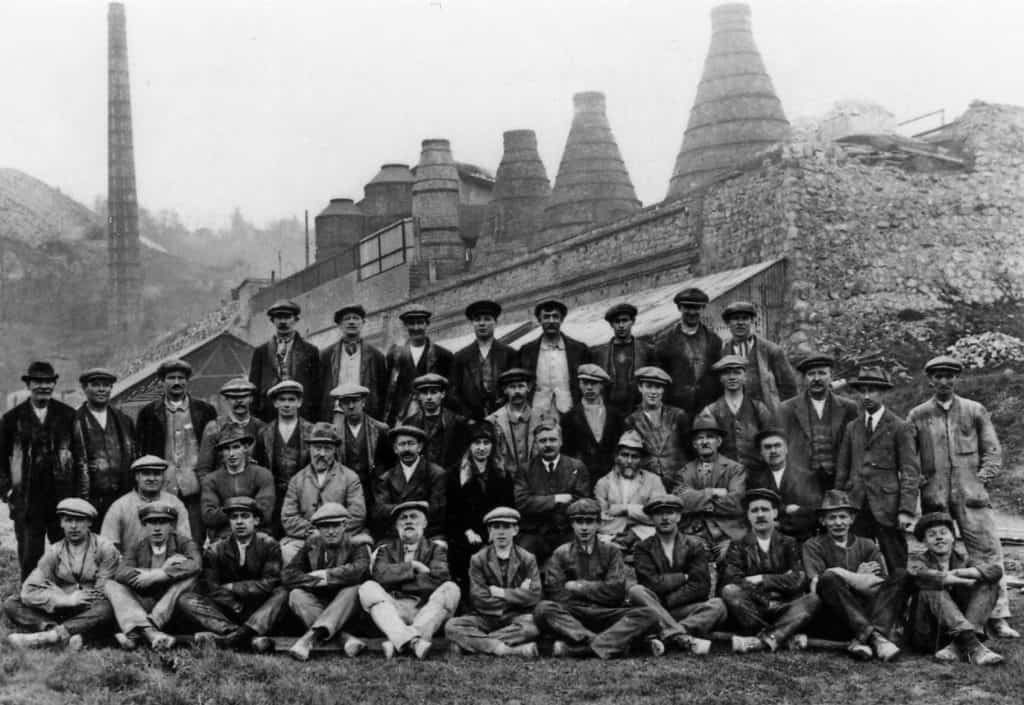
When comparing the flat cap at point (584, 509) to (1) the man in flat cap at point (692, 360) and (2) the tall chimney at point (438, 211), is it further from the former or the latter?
(2) the tall chimney at point (438, 211)

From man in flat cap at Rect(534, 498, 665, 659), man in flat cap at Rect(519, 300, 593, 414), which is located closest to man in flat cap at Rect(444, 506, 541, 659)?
man in flat cap at Rect(534, 498, 665, 659)

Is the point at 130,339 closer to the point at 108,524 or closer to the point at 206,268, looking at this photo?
the point at 206,268

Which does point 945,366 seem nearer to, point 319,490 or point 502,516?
point 502,516

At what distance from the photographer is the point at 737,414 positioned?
677 cm

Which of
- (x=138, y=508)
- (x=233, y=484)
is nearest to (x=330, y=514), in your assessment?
(x=233, y=484)

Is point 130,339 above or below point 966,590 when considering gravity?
above

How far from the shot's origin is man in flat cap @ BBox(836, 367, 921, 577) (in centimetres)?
638

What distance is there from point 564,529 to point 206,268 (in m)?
63.5

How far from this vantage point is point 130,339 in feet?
135

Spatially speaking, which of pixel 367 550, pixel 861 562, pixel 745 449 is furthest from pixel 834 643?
pixel 367 550

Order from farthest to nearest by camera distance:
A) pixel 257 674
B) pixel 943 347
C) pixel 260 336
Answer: pixel 260 336 → pixel 943 347 → pixel 257 674

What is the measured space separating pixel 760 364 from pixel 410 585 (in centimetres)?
275

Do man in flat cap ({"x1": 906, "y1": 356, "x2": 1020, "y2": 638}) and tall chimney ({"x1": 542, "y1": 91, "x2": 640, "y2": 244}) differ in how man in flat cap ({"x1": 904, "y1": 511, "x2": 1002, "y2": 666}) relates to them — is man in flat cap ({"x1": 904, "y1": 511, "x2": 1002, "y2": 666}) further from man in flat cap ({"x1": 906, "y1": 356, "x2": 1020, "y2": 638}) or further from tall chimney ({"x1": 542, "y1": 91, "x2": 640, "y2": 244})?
tall chimney ({"x1": 542, "y1": 91, "x2": 640, "y2": 244})

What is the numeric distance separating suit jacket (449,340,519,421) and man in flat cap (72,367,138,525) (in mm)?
2196
